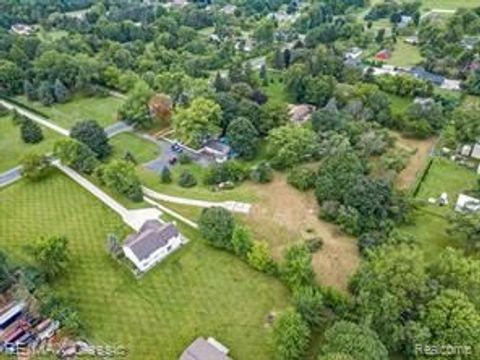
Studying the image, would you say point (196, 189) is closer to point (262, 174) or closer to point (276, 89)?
point (262, 174)

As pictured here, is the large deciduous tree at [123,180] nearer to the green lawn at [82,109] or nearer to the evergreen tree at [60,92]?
the green lawn at [82,109]

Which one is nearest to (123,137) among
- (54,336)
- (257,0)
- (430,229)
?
(54,336)

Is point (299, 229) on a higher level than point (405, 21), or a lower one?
higher

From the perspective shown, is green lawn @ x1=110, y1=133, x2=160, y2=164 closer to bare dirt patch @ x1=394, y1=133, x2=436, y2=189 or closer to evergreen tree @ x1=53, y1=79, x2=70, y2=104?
evergreen tree @ x1=53, y1=79, x2=70, y2=104

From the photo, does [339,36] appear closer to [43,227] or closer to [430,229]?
A: [430,229]


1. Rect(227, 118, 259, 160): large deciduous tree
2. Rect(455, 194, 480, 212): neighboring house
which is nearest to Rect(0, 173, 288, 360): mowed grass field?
Rect(227, 118, 259, 160): large deciduous tree

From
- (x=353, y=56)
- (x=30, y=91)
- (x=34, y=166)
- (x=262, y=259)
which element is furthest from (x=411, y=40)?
(x=34, y=166)
